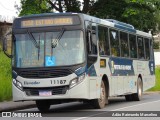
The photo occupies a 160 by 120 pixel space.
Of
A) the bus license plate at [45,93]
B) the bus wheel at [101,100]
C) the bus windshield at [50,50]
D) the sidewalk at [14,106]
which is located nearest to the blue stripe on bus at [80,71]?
the bus windshield at [50,50]

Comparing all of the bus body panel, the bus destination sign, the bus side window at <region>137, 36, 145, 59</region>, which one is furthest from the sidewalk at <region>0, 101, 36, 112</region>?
the bus side window at <region>137, 36, 145, 59</region>

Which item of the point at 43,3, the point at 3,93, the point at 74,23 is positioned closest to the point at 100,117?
the point at 74,23

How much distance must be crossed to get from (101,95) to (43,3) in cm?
2109

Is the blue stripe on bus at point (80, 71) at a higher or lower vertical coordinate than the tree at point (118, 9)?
lower

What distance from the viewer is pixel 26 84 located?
16.9 meters

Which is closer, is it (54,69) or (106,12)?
(54,69)

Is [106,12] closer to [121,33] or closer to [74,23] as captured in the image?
[121,33]

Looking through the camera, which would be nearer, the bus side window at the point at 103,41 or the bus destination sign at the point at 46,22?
the bus destination sign at the point at 46,22

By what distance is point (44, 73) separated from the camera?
55.1 ft

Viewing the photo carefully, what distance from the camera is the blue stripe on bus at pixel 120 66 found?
2003 centimetres

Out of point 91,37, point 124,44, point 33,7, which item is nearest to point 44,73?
point 91,37

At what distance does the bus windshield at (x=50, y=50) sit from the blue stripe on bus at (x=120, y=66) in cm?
294

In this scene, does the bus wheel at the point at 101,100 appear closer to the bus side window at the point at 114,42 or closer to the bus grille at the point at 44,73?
the bus side window at the point at 114,42

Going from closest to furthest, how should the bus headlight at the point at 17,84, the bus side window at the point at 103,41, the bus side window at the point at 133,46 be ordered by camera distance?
the bus headlight at the point at 17,84 → the bus side window at the point at 103,41 → the bus side window at the point at 133,46
